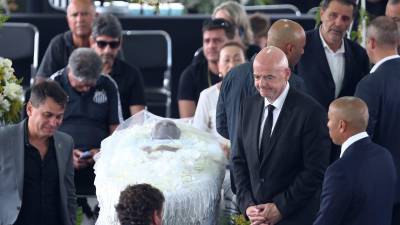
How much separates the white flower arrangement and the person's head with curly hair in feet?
8.86

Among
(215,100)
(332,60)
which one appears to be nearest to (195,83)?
(215,100)

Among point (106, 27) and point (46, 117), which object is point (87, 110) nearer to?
point (106, 27)

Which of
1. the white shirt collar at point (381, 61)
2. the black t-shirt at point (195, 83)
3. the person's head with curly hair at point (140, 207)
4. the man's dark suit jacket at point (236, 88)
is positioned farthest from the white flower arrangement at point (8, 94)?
the person's head with curly hair at point (140, 207)

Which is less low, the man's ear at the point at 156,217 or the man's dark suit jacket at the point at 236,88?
the man's dark suit jacket at the point at 236,88

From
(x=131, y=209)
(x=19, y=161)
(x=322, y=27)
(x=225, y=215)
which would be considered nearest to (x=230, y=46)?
(x=322, y=27)

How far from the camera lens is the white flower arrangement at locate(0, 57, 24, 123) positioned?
364 inches

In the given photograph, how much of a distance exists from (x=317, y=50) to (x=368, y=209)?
221cm

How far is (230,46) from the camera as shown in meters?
10.5

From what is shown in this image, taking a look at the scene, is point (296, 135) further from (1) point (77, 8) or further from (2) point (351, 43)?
(1) point (77, 8)

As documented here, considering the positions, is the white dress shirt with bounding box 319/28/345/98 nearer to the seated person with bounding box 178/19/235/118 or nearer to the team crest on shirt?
the seated person with bounding box 178/19/235/118

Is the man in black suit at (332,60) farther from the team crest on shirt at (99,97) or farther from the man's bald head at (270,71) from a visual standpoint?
the team crest on shirt at (99,97)

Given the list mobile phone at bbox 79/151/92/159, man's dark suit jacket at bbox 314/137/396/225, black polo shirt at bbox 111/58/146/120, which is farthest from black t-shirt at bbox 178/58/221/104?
man's dark suit jacket at bbox 314/137/396/225

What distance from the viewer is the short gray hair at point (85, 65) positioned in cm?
1024

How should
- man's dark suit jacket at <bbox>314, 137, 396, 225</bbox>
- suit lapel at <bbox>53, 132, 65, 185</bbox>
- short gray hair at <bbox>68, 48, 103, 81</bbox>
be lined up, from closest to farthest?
man's dark suit jacket at <bbox>314, 137, 396, 225</bbox> < suit lapel at <bbox>53, 132, 65, 185</bbox> < short gray hair at <bbox>68, 48, 103, 81</bbox>
